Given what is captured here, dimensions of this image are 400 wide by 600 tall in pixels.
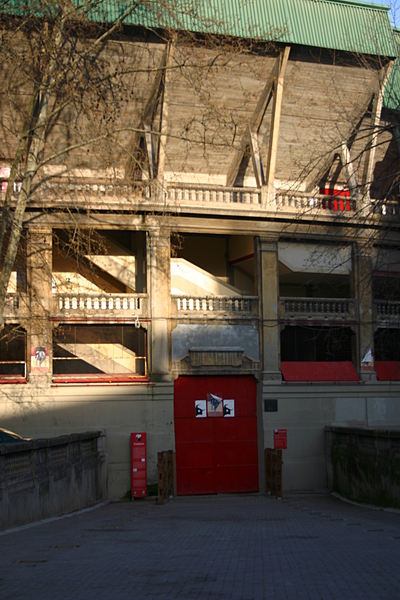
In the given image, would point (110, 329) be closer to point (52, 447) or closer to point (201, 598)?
point (52, 447)

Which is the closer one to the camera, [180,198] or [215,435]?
[215,435]

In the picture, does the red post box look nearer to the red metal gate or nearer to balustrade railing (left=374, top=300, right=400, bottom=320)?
the red metal gate

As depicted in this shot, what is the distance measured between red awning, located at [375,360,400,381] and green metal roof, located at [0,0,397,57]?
1083cm

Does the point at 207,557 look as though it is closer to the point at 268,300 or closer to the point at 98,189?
the point at 98,189

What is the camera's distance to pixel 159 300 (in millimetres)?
24812

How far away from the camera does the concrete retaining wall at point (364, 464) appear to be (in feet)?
59.8

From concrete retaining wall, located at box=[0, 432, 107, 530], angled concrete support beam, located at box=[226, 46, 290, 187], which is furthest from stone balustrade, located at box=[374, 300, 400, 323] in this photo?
concrete retaining wall, located at box=[0, 432, 107, 530]

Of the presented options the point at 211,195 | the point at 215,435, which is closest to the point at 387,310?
the point at 211,195

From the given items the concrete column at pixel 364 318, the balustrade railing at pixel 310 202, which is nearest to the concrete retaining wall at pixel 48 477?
the concrete column at pixel 364 318

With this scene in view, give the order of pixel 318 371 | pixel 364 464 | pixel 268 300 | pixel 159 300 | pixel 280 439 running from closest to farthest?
1. pixel 364 464
2. pixel 159 300
3. pixel 280 439
4. pixel 268 300
5. pixel 318 371

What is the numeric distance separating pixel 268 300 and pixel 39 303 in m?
7.79

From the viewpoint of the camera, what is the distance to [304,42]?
25.6 m

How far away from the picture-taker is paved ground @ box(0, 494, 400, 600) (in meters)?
7.73

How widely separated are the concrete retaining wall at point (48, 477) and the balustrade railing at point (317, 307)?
8139 mm
